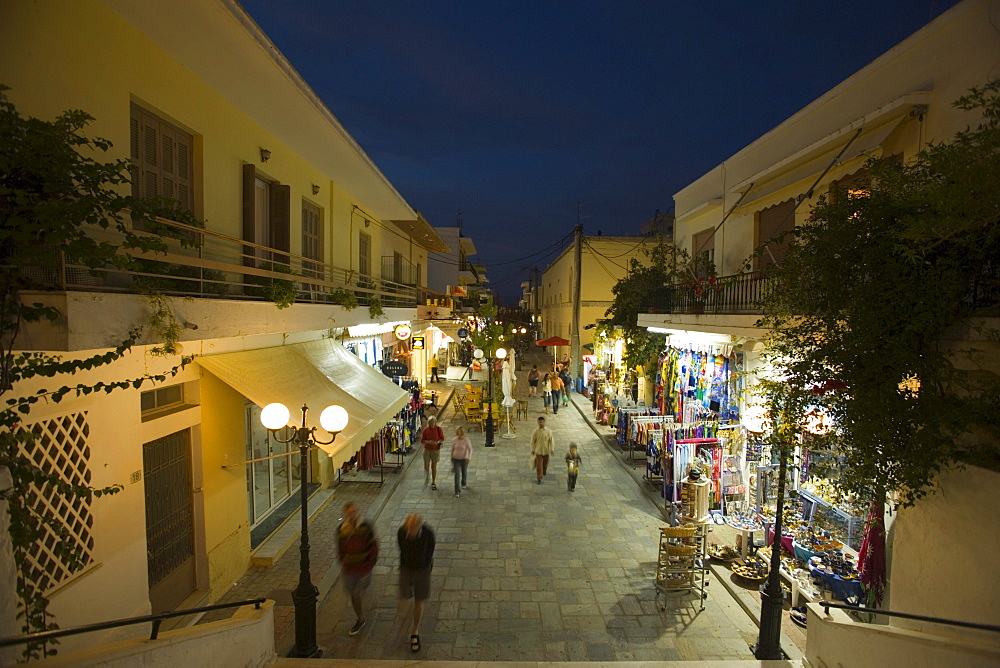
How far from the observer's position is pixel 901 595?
5.58 m

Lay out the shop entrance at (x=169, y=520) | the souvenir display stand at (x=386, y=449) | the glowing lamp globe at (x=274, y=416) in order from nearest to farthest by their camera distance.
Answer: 1. the glowing lamp globe at (x=274, y=416)
2. the shop entrance at (x=169, y=520)
3. the souvenir display stand at (x=386, y=449)

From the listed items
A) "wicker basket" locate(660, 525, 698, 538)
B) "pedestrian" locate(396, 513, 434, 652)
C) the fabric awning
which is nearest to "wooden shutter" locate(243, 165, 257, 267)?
the fabric awning

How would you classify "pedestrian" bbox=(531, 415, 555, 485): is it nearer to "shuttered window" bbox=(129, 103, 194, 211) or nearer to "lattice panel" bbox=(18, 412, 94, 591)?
"shuttered window" bbox=(129, 103, 194, 211)

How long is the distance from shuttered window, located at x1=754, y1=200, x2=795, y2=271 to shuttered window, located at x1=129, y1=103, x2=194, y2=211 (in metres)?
10.4

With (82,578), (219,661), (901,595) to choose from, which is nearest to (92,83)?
(82,578)

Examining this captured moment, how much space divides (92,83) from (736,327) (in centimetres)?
1044

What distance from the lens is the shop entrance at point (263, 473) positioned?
30.7 ft

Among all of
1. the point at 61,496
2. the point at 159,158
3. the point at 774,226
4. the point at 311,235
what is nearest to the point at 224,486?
the point at 61,496

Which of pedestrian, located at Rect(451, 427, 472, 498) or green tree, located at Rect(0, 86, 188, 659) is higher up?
green tree, located at Rect(0, 86, 188, 659)

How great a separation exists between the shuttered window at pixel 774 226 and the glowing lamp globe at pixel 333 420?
881 centimetres

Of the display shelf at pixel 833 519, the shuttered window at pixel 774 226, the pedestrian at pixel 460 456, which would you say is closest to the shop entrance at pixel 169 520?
the pedestrian at pixel 460 456

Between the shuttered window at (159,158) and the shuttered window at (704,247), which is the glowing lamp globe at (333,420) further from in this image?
the shuttered window at (704,247)

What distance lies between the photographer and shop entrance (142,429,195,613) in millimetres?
6555

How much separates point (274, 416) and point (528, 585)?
15.6 feet
